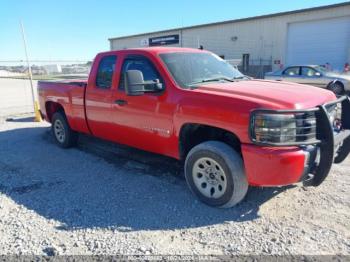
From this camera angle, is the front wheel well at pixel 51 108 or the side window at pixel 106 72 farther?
the front wheel well at pixel 51 108

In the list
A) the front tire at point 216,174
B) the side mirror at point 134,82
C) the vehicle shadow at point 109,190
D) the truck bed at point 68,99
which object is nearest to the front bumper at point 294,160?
the front tire at point 216,174

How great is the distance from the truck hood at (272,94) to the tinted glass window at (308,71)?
11850 mm

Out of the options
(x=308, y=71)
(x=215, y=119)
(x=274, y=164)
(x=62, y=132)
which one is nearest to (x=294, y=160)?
(x=274, y=164)

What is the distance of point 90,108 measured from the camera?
5527 mm

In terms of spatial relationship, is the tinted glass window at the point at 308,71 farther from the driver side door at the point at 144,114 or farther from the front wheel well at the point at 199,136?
the front wheel well at the point at 199,136

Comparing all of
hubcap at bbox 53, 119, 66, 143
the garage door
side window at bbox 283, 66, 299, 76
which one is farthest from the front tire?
the garage door

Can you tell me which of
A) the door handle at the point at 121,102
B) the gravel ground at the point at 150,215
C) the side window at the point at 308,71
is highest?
the door handle at the point at 121,102

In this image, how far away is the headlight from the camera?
10.6ft

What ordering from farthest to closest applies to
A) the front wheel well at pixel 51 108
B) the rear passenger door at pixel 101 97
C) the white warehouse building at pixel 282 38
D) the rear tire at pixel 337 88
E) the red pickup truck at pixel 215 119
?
the white warehouse building at pixel 282 38 < the rear tire at pixel 337 88 < the front wheel well at pixel 51 108 < the rear passenger door at pixel 101 97 < the red pickup truck at pixel 215 119

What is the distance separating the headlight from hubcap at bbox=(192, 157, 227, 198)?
2.20ft

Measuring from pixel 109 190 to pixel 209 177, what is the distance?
1459 mm

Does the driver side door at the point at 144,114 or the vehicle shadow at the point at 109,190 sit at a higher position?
the driver side door at the point at 144,114

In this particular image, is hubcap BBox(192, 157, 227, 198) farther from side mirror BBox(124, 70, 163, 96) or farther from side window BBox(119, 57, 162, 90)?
side window BBox(119, 57, 162, 90)

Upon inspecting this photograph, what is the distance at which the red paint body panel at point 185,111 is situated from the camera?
129 inches
